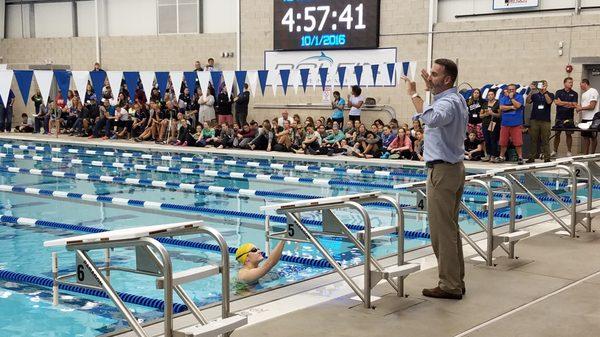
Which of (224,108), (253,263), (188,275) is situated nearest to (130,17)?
(224,108)

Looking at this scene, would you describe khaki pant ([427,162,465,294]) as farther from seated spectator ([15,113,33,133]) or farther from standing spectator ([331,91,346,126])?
seated spectator ([15,113,33,133])

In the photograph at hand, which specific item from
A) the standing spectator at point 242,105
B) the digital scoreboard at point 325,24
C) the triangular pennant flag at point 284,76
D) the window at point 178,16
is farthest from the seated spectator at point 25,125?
the triangular pennant flag at point 284,76

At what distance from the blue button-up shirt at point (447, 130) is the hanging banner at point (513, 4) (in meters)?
12.3

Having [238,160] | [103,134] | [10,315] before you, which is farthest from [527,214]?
[103,134]

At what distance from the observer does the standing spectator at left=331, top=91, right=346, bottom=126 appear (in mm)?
17516

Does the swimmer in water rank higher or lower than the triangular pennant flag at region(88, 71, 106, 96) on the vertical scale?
lower

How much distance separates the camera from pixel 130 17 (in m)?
22.7

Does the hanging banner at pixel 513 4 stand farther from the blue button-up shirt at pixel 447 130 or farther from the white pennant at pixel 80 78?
the blue button-up shirt at pixel 447 130

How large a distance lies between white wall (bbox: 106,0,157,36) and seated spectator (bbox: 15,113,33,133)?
3.80m

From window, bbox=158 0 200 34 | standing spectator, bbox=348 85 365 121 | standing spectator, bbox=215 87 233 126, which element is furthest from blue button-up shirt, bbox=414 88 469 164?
window, bbox=158 0 200 34

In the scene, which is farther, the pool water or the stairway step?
the pool water

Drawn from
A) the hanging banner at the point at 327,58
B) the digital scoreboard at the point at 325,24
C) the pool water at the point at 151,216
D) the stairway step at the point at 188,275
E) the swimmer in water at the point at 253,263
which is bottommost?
the pool water at the point at 151,216

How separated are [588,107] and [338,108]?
573 cm

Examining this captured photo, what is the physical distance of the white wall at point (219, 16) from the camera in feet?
68.3
